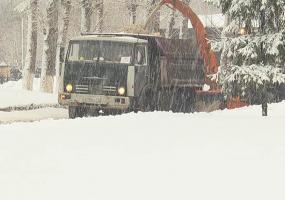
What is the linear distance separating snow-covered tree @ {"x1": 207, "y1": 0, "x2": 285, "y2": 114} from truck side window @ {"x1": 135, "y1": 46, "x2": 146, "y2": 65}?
88.8 inches

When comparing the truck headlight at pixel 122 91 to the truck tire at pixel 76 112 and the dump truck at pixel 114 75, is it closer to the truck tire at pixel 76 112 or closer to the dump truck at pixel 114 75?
the dump truck at pixel 114 75

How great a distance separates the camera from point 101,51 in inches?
690

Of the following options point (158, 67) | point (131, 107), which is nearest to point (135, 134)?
point (131, 107)

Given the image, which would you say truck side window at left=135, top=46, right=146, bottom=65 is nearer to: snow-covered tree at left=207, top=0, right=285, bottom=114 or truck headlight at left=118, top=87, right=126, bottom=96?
truck headlight at left=118, top=87, right=126, bottom=96

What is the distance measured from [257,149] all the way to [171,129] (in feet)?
7.50

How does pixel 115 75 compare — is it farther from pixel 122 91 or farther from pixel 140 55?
pixel 140 55

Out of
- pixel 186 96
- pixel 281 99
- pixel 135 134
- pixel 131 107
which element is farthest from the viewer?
pixel 281 99

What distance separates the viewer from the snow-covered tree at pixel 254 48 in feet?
50.5

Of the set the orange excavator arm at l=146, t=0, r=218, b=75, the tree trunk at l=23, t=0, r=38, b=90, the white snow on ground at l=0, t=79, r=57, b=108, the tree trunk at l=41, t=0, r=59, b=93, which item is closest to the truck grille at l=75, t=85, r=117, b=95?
the white snow on ground at l=0, t=79, r=57, b=108

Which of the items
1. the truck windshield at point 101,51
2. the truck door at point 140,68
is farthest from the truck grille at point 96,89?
the truck windshield at point 101,51

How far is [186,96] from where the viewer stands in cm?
2036

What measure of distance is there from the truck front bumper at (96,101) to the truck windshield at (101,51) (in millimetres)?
1002

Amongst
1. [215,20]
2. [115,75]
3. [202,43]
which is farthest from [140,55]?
[215,20]

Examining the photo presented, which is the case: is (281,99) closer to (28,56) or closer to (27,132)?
(28,56)
